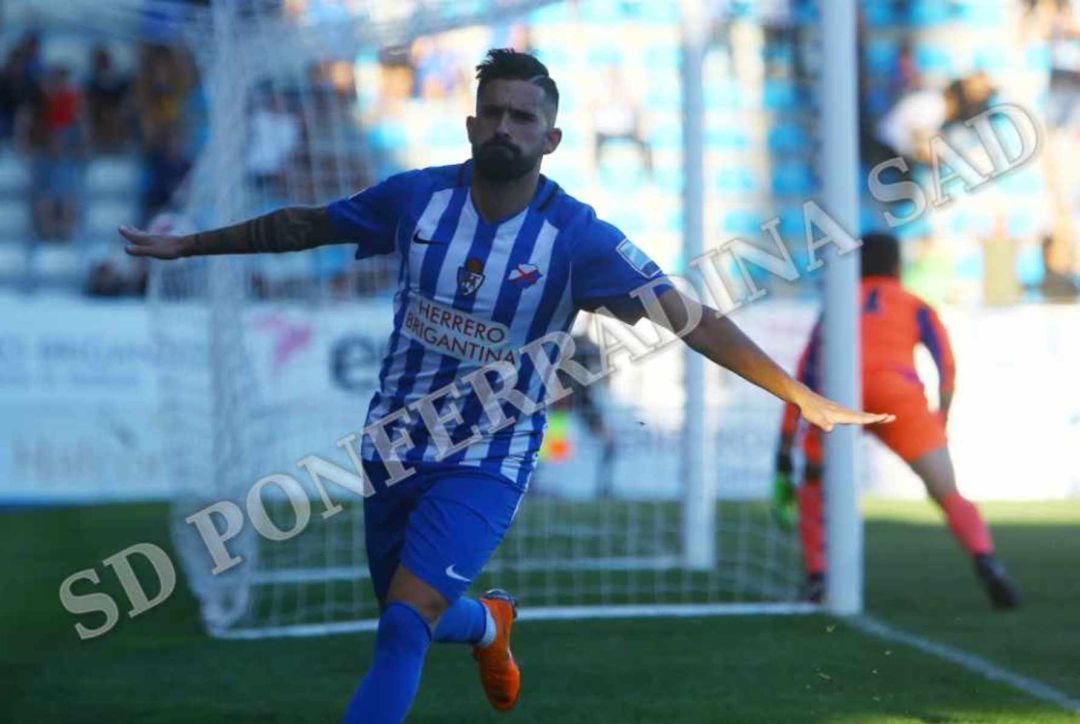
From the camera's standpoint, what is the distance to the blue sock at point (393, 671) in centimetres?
437

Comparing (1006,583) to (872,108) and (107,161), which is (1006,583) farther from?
(107,161)

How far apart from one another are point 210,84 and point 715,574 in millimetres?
3763

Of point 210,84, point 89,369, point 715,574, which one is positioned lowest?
point 715,574

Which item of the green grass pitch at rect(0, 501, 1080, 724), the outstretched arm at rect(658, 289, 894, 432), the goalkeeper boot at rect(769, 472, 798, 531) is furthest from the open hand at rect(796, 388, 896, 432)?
the goalkeeper boot at rect(769, 472, 798, 531)

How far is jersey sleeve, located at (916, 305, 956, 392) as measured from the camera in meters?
8.68

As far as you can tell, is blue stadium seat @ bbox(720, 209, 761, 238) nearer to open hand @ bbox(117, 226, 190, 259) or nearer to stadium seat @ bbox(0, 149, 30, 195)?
open hand @ bbox(117, 226, 190, 259)

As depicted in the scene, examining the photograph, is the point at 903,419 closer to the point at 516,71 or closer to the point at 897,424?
the point at 897,424

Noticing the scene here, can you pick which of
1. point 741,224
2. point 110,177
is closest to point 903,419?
point 741,224

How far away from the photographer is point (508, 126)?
4680 millimetres

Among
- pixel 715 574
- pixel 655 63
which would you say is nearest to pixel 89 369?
pixel 655 63

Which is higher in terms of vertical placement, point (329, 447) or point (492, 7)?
point (492, 7)

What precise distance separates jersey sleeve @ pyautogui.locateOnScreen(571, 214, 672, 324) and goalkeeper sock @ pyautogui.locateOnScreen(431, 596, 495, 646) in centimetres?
101

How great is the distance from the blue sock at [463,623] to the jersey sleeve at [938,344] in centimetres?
392

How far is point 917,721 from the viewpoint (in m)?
5.60
